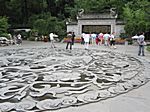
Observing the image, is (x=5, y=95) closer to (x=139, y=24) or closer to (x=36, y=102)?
(x=36, y=102)

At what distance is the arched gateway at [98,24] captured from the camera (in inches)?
1546

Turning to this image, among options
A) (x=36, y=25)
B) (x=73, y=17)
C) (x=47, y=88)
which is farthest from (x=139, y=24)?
(x=47, y=88)

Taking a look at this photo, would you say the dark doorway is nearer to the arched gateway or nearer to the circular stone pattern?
the arched gateway

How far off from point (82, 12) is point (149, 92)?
33.7 metres

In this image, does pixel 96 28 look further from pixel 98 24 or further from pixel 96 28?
pixel 98 24

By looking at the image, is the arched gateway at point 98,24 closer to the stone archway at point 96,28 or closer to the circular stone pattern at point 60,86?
the stone archway at point 96,28

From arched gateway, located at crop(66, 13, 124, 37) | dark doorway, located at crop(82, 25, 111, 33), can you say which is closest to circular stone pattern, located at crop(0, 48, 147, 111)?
arched gateway, located at crop(66, 13, 124, 37)

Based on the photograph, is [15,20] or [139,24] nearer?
[139,24]

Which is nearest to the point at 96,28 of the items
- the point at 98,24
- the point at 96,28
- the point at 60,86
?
the point at 96,28

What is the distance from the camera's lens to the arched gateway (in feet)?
129

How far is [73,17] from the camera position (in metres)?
44.5

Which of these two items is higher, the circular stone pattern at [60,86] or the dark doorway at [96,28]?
the dark doorway at [96,28]

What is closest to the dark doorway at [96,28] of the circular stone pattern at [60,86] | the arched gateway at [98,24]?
the arched gateway at [98,24]

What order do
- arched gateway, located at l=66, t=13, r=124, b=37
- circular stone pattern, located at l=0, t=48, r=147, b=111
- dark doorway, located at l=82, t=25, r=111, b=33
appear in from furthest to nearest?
dark doorway, located at l=82, t=25, r=111, b=33, arched gateway, located at l=66, t=13, r=124, b=37, circular stone pattern, located at l=0, t=48, r=147, b=111
